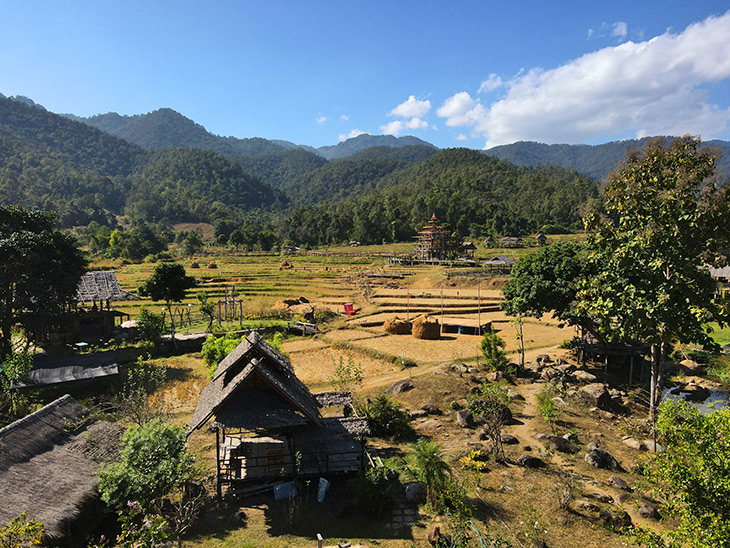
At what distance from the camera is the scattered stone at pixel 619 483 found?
486 inches

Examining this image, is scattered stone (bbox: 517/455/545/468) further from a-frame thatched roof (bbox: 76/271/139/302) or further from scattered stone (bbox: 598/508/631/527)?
a-frame thatched roof (bbox: 76/271/139/302)

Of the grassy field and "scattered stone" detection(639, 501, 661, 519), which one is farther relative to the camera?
"scattered stone" detection(639, 501, 661, 519)

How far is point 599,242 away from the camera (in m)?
15.9

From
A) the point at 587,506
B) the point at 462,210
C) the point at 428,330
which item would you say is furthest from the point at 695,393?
the point at 462,210

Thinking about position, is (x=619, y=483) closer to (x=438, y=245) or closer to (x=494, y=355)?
(x=494, y=355)

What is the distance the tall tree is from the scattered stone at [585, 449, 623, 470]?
315 centimetres

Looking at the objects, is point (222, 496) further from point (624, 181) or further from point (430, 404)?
point (624, 181)

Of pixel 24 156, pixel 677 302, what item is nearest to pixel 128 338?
pixel 677 302

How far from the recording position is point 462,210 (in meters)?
114

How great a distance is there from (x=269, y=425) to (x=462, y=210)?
108618mm

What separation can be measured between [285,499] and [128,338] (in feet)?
77.0

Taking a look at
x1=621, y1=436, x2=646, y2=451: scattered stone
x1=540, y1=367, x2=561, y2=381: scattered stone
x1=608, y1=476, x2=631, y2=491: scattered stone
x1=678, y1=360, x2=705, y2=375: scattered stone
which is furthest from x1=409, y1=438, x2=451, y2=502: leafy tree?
x1=678, y1=360, x2=705, y2=375: scattered stone

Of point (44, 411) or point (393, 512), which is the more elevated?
point (44, 411)

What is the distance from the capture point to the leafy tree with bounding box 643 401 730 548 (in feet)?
21.0
